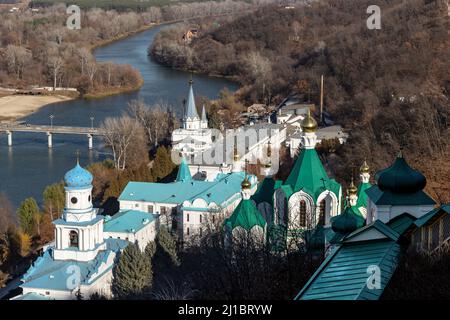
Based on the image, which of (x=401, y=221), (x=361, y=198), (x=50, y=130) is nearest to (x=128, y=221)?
(x=361, y=198)

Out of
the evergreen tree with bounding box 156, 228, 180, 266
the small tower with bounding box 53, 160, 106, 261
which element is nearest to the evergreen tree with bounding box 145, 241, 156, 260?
the evergreen tree with bounding box 156, 228, 180, 266

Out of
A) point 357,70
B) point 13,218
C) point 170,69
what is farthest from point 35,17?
point 13,218

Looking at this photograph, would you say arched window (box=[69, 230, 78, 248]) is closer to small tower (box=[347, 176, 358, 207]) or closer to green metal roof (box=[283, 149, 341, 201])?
green metal roof (box=[283, 149, 341, 201])

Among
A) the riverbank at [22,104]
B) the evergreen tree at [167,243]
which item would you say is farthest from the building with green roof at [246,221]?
the riverbank at [22,104]

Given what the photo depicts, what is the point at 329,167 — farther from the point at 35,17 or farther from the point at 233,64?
the point at 35,17

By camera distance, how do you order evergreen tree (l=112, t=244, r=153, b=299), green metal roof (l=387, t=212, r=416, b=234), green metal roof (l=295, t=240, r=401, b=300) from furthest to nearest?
evergreen tree (l=112, t=244, r=153, b=299) → green metal roof (l=387, t=212, r=416, b=234) → green metal roof (l=295, t=240, r=401, b=300)

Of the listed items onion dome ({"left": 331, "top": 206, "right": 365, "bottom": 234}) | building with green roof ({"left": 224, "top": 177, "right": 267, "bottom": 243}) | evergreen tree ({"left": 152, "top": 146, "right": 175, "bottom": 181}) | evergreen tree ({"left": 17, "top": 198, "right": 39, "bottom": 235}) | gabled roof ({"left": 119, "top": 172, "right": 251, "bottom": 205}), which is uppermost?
onion dome ({"left": 331, "top": 206, "right": 365, "bottom": 234})

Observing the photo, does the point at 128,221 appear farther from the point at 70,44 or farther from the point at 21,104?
the point at 70,44
